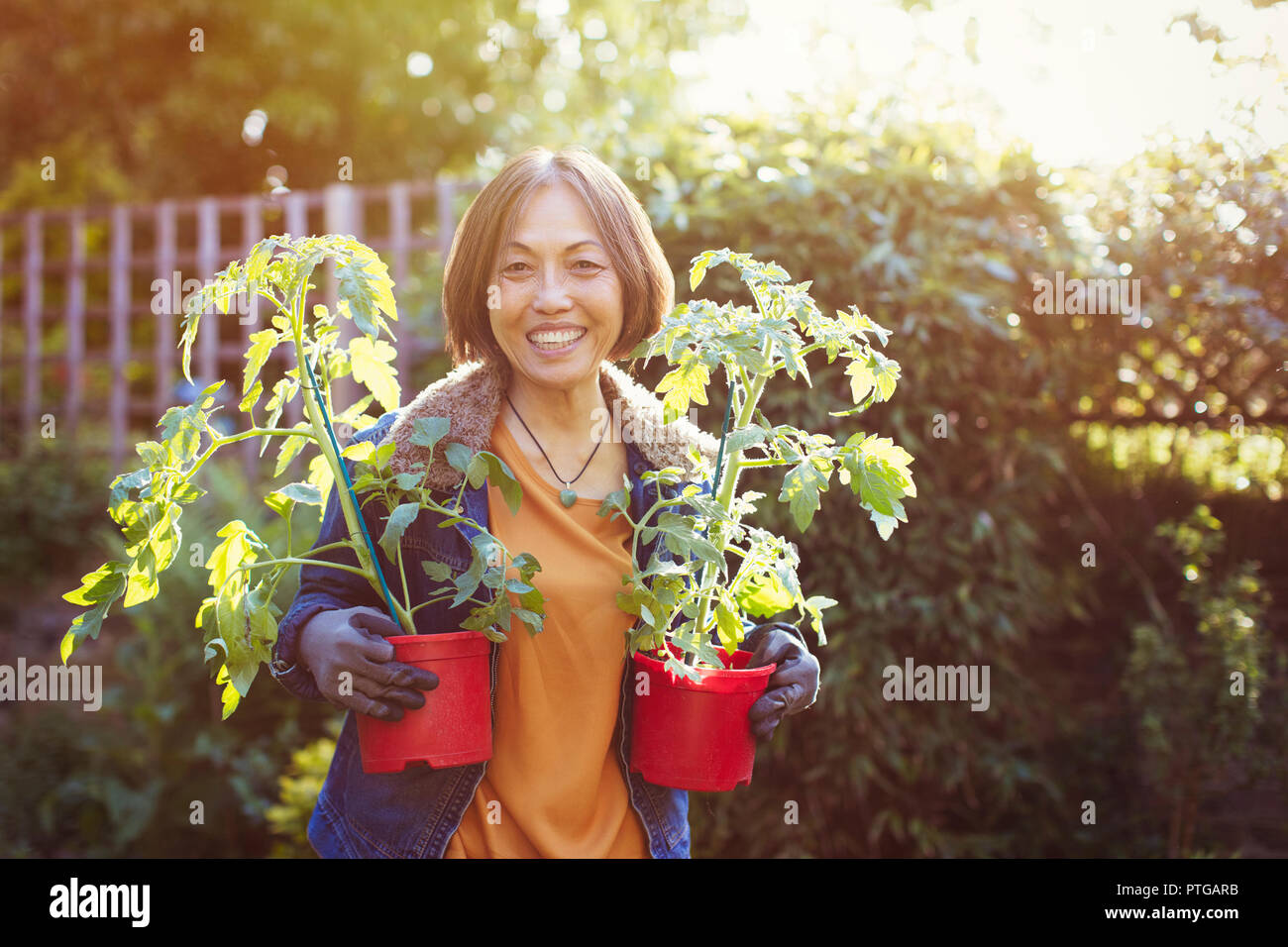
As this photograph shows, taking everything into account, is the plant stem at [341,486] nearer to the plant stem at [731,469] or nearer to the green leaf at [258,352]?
the green leaf at [258,352]

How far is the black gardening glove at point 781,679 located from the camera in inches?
61.5

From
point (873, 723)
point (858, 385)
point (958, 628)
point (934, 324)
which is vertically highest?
point (934, 324)

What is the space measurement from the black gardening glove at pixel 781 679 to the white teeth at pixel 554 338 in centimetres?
57

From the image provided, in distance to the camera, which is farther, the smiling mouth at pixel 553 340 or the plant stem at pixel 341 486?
the smiling mouth at pixel 553 340

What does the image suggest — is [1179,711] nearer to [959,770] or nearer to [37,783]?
[959,770]

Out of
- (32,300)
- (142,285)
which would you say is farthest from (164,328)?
(142,285)

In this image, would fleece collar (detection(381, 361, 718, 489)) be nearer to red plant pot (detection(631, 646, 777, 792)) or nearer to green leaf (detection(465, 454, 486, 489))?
green leaf (detection(465, 454, 486, 489))

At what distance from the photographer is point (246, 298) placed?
1498 millimetres

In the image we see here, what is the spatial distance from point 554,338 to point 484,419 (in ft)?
0.59

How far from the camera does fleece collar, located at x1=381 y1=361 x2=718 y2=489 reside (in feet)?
5.54

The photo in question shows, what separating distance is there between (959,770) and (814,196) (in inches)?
66.6

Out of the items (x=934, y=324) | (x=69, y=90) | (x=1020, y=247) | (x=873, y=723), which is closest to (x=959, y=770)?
(x=873, y=723)

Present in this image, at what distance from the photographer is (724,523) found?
153 cm

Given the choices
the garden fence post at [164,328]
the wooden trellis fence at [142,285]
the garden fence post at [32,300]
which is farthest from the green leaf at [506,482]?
the garden fence post at [32,300]
